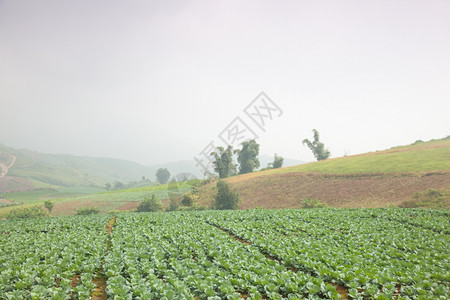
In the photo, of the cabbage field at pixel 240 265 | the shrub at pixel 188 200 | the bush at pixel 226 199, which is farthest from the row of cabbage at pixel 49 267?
the shrub at pixel 188 200

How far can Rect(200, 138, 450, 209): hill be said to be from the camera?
3722cm

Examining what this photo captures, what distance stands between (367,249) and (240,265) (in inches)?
304

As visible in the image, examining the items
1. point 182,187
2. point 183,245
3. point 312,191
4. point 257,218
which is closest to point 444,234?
point 257,218

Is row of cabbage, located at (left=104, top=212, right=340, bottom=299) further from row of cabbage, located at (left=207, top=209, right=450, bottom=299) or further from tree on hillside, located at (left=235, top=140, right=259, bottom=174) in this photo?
tree on hillside, located at (left=235, top=140, right=259, bottom=174)

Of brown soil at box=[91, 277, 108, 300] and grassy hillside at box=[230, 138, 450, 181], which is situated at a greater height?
grassy hillside at box=[230, 138, 450, 181]

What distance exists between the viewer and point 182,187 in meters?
64.6

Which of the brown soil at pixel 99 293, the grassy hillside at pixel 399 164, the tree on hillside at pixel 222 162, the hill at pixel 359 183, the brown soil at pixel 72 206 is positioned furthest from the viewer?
the tree on hillside at pixel 222 162

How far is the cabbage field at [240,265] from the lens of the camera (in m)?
8.59

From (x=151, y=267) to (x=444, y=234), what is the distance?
19.8 metres

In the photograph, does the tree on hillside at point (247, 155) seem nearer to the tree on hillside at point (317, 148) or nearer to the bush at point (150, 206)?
the tree on hillside at point (317, 148)

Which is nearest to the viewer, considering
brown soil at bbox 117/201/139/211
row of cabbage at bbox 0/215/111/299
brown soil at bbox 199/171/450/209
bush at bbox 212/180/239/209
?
row of cabbage at bbox 0/215/111/299

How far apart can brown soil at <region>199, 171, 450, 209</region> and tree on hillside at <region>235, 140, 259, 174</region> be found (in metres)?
34.3

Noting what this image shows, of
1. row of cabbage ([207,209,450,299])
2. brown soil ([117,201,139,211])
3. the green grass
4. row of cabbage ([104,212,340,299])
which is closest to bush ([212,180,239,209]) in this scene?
row of cabbage ([207,209,450,299])

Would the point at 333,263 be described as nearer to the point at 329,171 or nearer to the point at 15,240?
the point at 15,240
